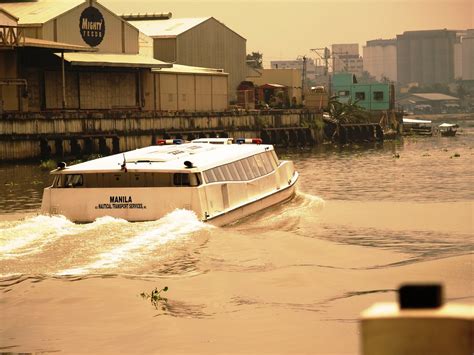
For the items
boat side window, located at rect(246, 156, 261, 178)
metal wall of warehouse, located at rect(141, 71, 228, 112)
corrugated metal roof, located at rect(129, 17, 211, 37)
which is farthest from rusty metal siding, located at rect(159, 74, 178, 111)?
boat side window, located at rect(246, 156, 261, 178)

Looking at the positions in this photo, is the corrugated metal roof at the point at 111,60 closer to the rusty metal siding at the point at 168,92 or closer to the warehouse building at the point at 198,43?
the rusty metal siding at the point at 168,92

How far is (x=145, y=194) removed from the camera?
21.5 metres

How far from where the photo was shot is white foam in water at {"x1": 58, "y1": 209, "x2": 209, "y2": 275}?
1673 cm

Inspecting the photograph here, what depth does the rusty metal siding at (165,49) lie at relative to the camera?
87.1 metres

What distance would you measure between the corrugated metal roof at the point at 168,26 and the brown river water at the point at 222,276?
60445 mm

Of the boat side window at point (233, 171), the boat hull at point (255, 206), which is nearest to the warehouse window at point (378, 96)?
the boat hull at point (255, 206)

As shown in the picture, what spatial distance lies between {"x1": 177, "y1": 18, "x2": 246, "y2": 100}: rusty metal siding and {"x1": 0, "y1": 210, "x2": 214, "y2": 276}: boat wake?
2654 inches

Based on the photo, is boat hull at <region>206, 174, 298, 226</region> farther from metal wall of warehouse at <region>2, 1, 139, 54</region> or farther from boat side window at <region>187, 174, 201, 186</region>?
metal wall of warehouse at <region>2, 1, 139, 54</region>

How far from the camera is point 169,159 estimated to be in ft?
77.2

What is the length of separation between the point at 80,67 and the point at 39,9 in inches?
244

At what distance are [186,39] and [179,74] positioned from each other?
1130 cm

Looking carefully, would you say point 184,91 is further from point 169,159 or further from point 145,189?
point 145,189

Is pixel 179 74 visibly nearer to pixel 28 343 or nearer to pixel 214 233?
pixel 214 233

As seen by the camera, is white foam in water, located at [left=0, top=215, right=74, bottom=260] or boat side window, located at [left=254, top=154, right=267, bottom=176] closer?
white foam in water, located at [left=0, top=215, right=74, bottom=260]
